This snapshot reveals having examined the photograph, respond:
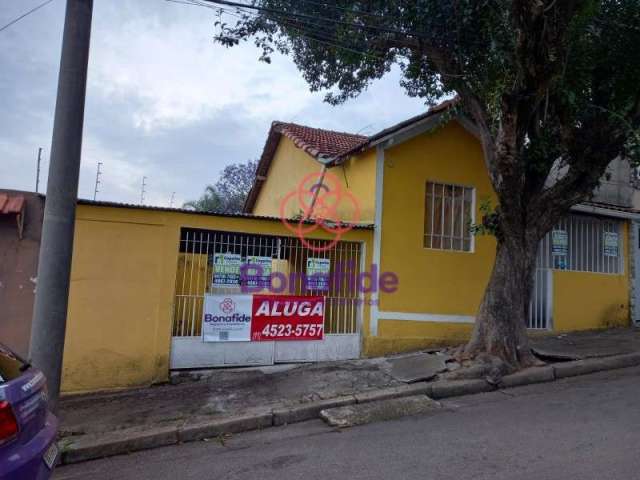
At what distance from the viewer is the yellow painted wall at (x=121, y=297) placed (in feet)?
20.3

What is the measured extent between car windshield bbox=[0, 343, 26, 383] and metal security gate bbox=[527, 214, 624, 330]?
8.64 m

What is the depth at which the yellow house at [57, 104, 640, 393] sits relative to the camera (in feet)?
20.9

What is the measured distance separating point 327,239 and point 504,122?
10.3 ft

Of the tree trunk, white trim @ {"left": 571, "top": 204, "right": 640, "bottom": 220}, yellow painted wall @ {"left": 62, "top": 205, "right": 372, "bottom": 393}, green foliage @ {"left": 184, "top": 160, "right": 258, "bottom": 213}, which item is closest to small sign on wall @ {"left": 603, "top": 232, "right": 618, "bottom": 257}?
white trim @ {"left": 571, "top": 204, "right": 640, "bottom": 220}

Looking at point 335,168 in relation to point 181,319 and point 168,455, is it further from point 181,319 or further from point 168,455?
point 168,455

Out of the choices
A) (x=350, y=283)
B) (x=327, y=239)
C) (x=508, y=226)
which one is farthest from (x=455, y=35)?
(x=350, y=283)

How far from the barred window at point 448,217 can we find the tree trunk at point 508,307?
5.31 feet

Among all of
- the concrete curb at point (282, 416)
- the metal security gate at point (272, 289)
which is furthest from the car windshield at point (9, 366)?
the metal security gate at point (272, 289)

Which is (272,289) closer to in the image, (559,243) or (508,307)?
(508,307)

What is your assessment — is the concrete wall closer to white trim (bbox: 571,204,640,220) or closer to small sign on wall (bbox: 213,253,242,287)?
small sign on wall (bbox: 213,253,242,287)

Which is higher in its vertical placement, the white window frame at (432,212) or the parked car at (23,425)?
the white window frame at (432,212)

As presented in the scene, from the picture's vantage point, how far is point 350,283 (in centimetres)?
780

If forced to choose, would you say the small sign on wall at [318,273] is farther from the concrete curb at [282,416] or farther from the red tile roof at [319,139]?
the red tile roof at [319,139]

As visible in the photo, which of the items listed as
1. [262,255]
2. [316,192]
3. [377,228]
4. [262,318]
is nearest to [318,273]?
[262,255]
